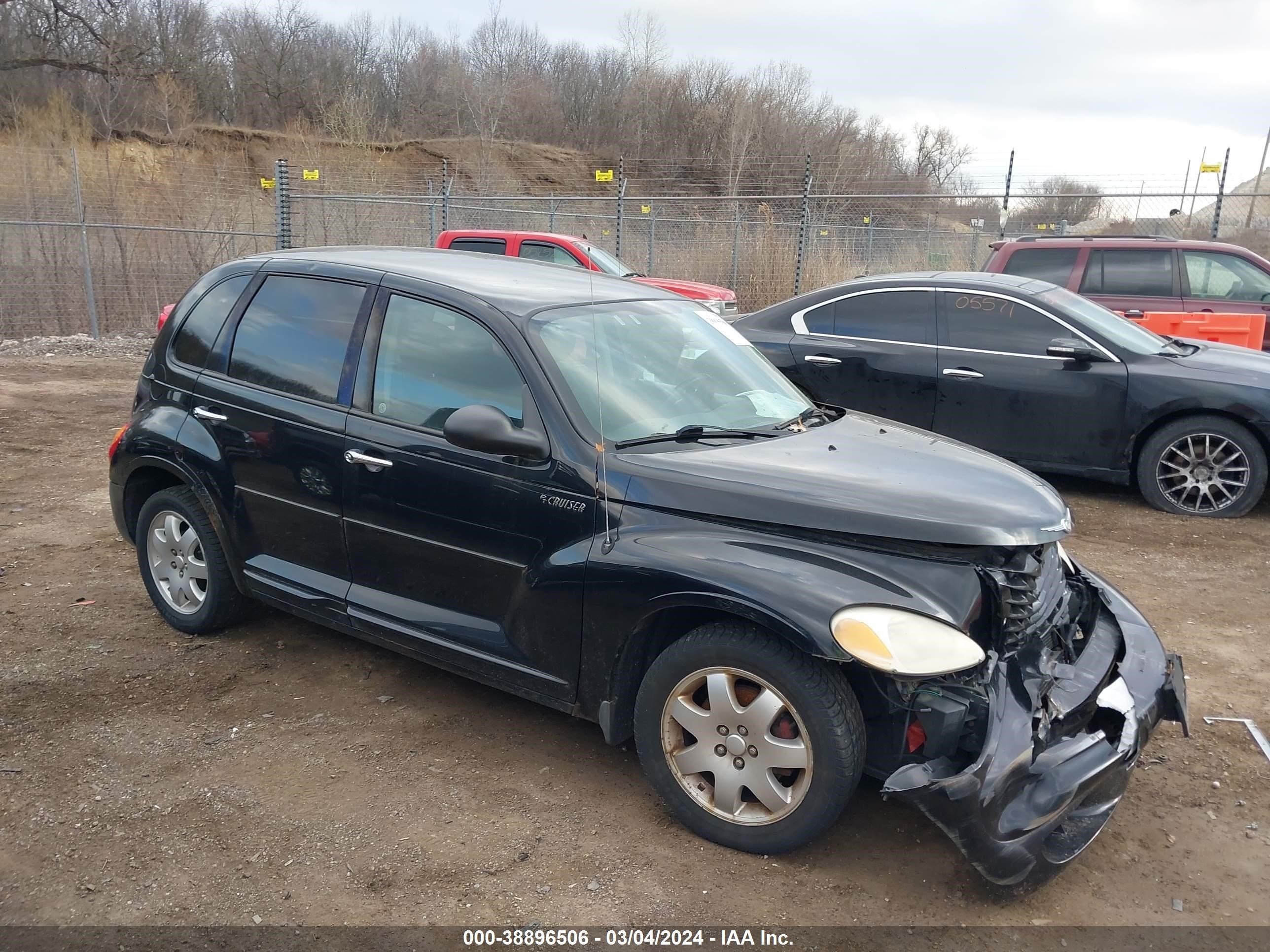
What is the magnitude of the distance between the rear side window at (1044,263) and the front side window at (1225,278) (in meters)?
1.13

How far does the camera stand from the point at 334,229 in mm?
22703

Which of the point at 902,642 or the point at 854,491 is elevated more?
the point at 854,491

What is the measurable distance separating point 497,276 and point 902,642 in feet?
7.34

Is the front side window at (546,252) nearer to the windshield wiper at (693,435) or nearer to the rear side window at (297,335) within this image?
the rear side window at (297,335)

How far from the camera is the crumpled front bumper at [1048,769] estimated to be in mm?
Result: 2582

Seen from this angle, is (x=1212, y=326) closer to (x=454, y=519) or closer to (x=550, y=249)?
(x=550, y=249)

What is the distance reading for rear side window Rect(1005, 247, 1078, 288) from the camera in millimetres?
9828

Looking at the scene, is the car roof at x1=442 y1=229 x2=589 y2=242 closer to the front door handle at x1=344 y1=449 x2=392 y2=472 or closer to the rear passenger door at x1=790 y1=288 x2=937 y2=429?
the rear passenger door at x1=790 y1=288 x2=937 y2=429

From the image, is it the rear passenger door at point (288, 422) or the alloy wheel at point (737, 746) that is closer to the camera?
the alloy wheel at point (737, 746)

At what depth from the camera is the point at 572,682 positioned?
3.33m

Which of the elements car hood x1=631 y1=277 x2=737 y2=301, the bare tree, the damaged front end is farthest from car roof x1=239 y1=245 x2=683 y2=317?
the bare tree

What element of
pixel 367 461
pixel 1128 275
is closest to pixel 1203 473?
pixel 1128 275

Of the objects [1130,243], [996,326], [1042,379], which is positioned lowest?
[1042,379]

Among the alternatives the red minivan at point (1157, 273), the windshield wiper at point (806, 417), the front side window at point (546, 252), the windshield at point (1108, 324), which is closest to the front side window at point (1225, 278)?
the red minivan at point (1157, 273)
